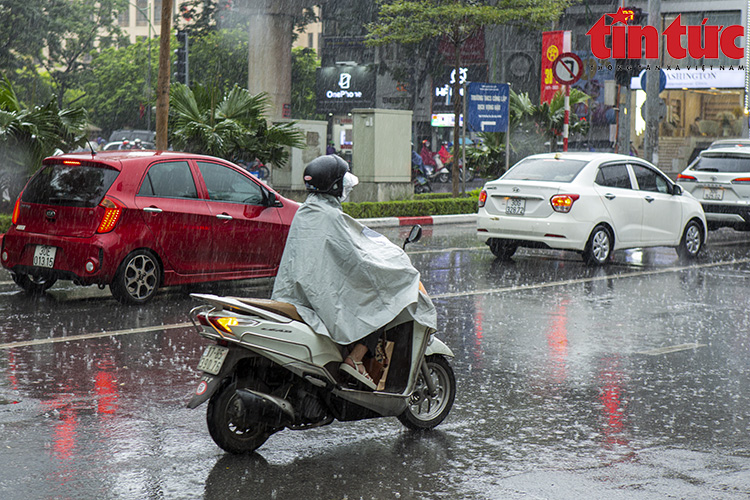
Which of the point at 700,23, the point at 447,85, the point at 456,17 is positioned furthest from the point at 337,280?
the point at 447,85

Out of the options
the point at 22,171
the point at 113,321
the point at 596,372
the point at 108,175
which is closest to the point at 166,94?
the point at 22,171

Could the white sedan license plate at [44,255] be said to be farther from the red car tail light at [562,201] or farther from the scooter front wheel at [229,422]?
the red car tail light at [562,201]

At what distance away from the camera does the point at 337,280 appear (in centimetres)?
521

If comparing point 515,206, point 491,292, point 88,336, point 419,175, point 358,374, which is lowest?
point 88,336

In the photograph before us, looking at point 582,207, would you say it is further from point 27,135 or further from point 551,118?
point 551,118

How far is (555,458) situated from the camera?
5.33 m

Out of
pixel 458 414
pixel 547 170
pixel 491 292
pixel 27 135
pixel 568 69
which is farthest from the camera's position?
pixel 568 69

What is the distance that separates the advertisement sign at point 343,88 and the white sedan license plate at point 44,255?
54823mm

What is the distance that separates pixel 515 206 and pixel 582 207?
92 centimetres

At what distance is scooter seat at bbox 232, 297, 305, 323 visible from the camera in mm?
5105

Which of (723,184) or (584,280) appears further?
(723,184)

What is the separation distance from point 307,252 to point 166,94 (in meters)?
12.5

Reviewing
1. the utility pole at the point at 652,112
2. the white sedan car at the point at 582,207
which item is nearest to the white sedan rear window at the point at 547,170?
the white sedan car at the point at 582,207

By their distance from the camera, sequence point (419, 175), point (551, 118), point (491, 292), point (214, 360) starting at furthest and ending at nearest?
point (419, 175)
point (551, 118)
point (491, 292)
point (214, 360)
